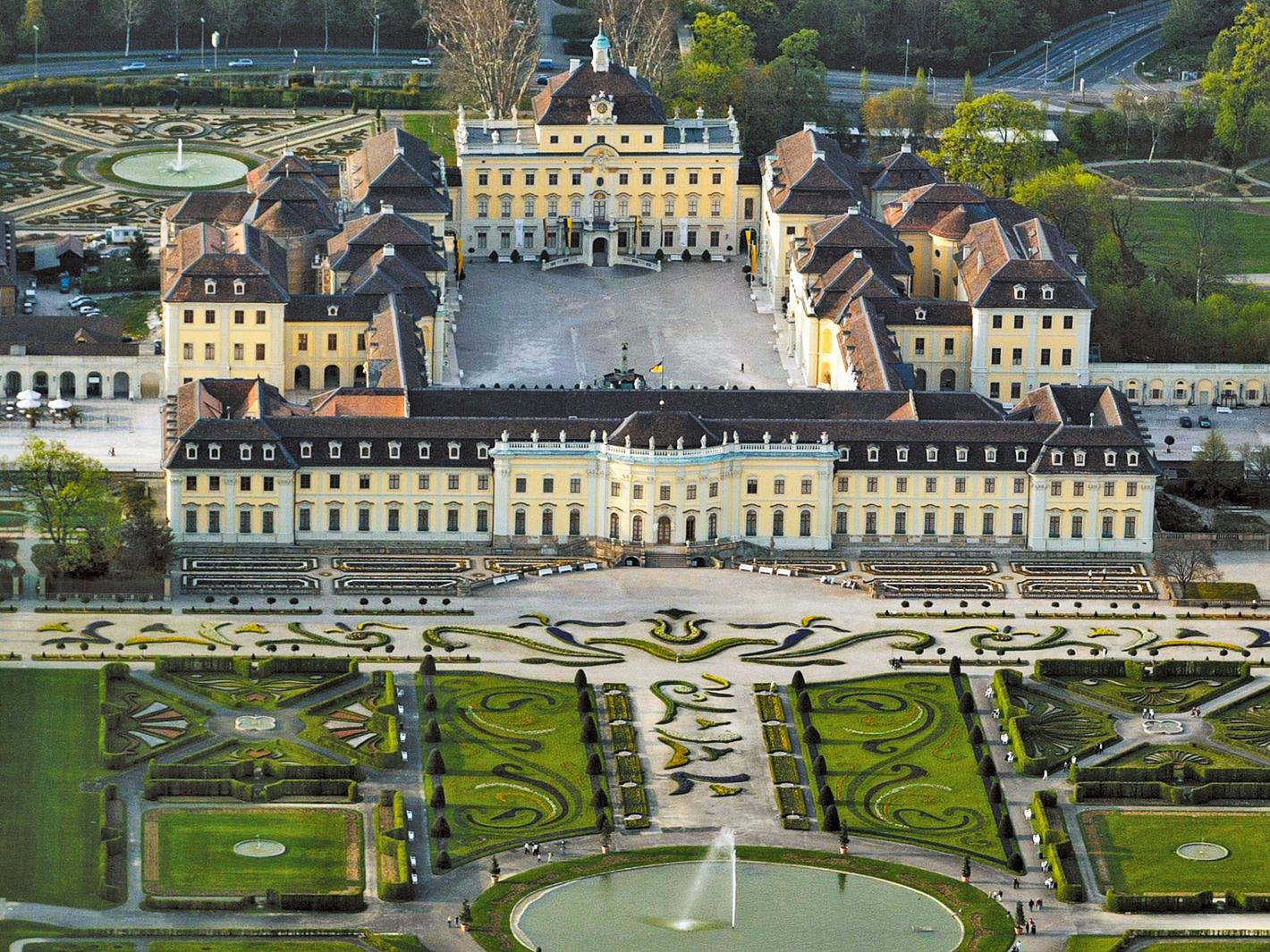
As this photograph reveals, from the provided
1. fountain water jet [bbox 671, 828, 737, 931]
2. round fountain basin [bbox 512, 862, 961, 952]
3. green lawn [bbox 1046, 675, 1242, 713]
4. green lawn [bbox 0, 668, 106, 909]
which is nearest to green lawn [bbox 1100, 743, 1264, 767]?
green lawn [bbox 1046, 675, 1242, 713]

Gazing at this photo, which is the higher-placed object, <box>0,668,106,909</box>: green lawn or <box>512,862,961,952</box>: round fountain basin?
<box>0,668,106,909</box>: green lawn

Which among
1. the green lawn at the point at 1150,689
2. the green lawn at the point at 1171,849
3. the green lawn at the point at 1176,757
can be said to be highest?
the green lawn at the point at 1150,689

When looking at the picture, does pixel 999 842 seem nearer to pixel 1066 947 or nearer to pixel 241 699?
pixel 1066 947

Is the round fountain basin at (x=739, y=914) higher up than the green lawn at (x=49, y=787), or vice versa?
the green lawn at (x=49, y=787)

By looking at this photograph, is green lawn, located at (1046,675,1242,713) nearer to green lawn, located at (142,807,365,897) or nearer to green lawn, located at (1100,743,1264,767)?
green lawn, located at (1100,743,1264,767)

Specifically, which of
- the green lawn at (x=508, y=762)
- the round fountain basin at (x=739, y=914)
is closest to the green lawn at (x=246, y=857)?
the green lawn at (x=508, y=762)

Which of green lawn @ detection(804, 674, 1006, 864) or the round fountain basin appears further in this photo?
green lawn @ detection(804, 674, 1006, 864)

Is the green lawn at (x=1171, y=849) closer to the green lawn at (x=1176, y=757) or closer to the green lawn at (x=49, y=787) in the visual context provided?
the green lawn at (x=1176, y=757)

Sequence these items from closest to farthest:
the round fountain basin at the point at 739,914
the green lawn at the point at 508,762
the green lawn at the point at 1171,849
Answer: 1. the round fountain basin at the point at 739,914
2. the green lawn at the point at 1171,849
3. the green lawn at the point at 508,762
